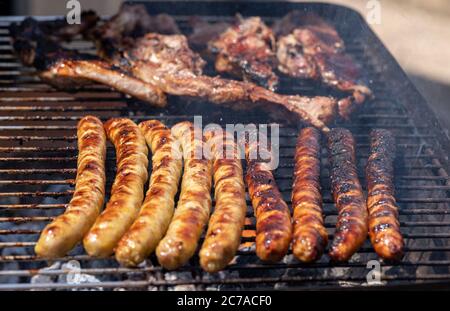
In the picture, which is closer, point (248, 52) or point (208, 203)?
point (208, 203)

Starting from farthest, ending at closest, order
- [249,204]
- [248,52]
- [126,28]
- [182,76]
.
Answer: [126,28] → [248,52] → [182,76] → [249,204]

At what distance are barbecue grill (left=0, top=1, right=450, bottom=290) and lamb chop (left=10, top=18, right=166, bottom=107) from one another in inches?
5.2

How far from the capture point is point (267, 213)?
296 centimetres

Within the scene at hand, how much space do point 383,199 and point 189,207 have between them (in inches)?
46.1

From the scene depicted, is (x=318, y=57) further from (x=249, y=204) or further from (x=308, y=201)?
A: (x=308, y=201)

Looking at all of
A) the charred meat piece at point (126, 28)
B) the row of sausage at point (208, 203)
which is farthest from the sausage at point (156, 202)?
the charred meat piece at point (126, 28)

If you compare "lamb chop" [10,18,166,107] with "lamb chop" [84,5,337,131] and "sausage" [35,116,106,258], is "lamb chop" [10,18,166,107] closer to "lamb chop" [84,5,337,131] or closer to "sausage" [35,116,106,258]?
"lamb chop" [84,5,337,131]

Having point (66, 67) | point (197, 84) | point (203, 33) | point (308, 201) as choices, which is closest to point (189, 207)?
point (308, 201)

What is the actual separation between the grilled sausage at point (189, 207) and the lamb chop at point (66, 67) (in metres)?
0.75

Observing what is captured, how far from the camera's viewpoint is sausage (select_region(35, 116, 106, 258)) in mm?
2738

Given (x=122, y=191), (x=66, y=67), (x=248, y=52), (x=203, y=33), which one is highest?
(x=203, y=33)

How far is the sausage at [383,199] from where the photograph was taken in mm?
2814

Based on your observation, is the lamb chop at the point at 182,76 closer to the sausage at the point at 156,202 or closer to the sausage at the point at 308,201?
the sausage at the point at 308,201
